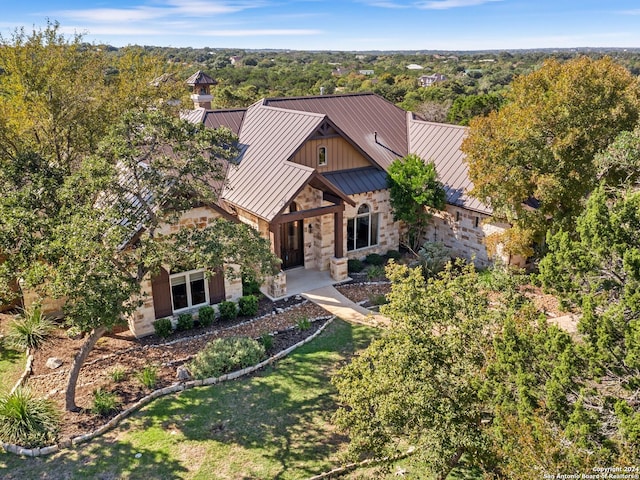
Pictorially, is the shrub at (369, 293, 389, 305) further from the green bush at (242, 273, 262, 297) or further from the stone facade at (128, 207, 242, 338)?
the stone facade at (128, 207, 242, 338)

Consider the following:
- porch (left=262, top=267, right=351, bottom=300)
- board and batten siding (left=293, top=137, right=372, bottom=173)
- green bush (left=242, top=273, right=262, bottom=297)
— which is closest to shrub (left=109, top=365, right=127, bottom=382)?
green bush (left=242, top=273, right=262, bottom=297)

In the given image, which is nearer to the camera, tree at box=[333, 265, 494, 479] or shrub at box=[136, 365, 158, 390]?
tree at box=[333, 265, 494, 479]

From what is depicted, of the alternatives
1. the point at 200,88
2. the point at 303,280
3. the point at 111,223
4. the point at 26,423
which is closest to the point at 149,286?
the point at 111,223

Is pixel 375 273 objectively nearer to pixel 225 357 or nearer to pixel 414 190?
pixel 414 190

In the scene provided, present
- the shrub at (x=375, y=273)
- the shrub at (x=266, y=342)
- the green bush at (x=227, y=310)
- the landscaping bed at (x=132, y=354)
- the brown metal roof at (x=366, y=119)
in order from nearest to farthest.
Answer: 1. the landscaping bed at (x=132, y=354)
2. the shrub at (x=266, y=342)
3. the green bush at (x=227, y=310)
4. the shrub at (x=375, y=273)
5. the brown metal roof at (x=366, y=119)

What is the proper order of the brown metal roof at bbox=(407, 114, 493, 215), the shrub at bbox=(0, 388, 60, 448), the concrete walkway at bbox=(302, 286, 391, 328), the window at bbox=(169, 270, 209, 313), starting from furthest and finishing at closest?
the brown metal roof at bbox=(407, 114, 493, 215)
the concrete walkway at bbox=(302, 286, 391, 328)
the window at bbox=(169, 270, 209, 313)
the shrub at bbox=(0, 388, 60, 448)

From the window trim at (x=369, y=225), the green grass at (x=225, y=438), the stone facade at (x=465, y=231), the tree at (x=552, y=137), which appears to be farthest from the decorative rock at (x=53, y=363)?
the stone facade at (x=465, y=231)

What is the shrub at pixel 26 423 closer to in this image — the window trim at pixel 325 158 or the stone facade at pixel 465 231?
the window trim at pixel 325 158
